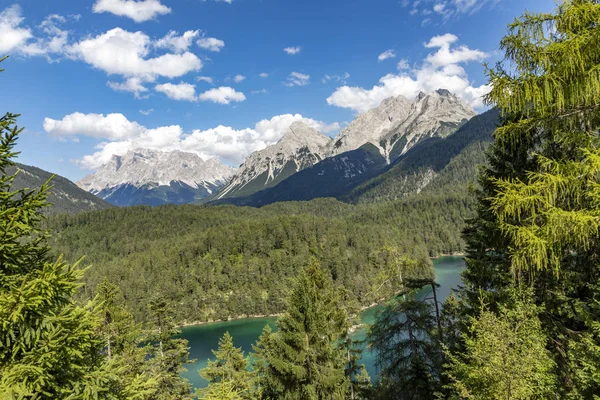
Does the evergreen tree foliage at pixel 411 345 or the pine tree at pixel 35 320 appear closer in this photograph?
the pine tree at pixel 35 320

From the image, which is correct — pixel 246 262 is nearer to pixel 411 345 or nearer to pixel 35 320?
pixel 411 345

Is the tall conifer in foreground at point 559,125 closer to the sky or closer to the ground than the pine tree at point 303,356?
closer to the sky

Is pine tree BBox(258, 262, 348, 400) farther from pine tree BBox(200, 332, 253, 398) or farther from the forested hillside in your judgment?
the forested hillside

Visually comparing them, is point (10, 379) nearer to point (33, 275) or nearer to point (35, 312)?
point (35, 312)

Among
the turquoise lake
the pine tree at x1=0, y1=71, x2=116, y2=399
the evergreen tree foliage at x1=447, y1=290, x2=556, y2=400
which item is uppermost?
the pine tree at x1=0, y1=71, x2=116, y2=399

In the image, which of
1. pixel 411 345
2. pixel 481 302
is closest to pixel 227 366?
pixel 411 345

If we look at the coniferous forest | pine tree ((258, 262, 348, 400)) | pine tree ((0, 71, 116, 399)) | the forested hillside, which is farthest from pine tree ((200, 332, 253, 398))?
the forested hillside

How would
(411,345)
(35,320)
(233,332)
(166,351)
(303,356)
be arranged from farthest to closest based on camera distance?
(233,332) → (166,351) → (303,356) → (411,345) → (35,320)

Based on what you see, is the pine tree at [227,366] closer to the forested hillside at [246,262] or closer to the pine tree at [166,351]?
the pine tree at [166,351]

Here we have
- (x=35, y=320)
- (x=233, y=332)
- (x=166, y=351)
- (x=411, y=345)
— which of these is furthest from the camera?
(x=233, y=332)

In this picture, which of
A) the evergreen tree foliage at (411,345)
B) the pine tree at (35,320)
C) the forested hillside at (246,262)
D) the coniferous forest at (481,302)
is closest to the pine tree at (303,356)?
the coniferous forest at (481,302)

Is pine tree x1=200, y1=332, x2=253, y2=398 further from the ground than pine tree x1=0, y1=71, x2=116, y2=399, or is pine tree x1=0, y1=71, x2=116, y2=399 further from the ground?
pine tree x1=0, y1=71, x2=116, y2=399

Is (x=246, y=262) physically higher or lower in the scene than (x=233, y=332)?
higher

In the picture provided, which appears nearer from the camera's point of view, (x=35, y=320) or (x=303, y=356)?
(x=35, y=320)
